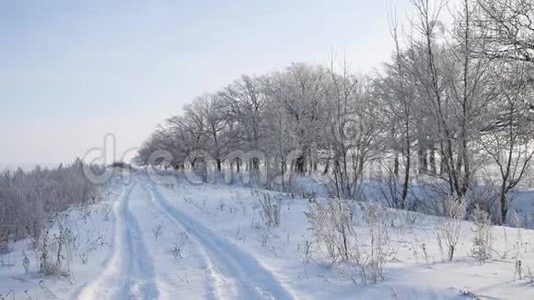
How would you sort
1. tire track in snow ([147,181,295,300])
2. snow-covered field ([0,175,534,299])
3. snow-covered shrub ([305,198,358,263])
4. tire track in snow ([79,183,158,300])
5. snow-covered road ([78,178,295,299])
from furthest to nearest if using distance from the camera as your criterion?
snow-covered shrub ([305,198,358,263]) → tire track in snow ([79,183,158,300]) → snow-covered road ([78,178,295,299]) → tire track in snow ([147,181,295,300]) → snow-covered field ([0,175,534,299])

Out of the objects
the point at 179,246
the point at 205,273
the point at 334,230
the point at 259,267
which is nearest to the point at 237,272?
the point at 259,267

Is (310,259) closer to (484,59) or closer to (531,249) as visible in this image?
(531,249)

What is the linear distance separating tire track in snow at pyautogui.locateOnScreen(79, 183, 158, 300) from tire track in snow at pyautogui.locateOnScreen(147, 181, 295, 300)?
995mm

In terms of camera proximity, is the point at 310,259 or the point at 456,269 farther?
the point at 310,259

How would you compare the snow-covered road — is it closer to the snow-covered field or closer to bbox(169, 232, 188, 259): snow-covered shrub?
the snow-covered field

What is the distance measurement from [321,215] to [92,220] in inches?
369

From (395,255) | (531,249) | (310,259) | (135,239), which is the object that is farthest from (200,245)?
(531,249)

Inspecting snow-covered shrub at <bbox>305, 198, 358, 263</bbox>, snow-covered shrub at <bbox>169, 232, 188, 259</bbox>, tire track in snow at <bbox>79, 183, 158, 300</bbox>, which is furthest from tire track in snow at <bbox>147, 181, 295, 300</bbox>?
snow-covered shrub at <bbox>305, 198, 358, 263</bbox>

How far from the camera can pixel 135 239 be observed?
11.2m

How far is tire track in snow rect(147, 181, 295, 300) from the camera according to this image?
6.09 m

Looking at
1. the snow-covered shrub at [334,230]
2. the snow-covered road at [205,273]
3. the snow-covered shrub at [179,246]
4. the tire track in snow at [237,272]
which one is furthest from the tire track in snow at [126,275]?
the snow-covered shrub at [334,230]

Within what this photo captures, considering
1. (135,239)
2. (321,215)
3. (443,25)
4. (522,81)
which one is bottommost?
(135,239)

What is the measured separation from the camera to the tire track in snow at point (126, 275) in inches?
251

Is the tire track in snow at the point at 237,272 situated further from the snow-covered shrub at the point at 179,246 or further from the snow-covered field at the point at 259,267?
the snow-covered shrub at the point at 179,246
